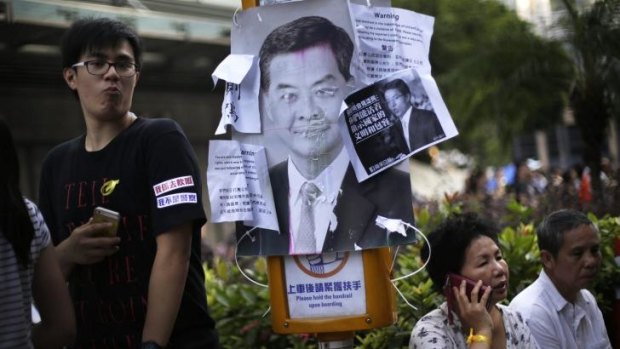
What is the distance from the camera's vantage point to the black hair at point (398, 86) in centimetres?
300

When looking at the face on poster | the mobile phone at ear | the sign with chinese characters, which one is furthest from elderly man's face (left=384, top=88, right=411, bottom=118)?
the mobile phone at ear

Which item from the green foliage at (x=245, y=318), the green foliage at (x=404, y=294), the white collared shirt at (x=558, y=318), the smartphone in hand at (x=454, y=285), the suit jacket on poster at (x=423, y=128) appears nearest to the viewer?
the suit jacket on poster at (x=423, y=128)

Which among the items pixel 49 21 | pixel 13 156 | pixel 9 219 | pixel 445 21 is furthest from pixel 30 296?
pixel 445 21

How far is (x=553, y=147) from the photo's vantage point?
124ft

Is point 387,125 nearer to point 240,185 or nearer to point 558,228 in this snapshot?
point 240,185

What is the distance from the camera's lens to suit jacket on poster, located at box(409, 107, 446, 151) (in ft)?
9.75

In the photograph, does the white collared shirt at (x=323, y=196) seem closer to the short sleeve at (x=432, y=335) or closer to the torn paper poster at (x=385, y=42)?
the torn paper poster at (x=385, y=42)

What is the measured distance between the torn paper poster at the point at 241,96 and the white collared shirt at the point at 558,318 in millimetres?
1677

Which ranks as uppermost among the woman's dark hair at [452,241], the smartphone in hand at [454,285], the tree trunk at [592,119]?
the tree trunk at [592,119]

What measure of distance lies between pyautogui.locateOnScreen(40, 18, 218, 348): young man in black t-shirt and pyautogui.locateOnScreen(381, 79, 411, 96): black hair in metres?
0.72

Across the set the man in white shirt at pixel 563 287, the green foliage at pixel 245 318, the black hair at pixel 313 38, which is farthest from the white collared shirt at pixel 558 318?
the black hair at pixel 313 38

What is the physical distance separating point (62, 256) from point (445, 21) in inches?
1021

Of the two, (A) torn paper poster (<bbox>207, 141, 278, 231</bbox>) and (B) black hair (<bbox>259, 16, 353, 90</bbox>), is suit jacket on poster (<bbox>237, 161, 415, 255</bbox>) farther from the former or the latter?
(B) black hair (<bbox>259, 16, 353, 90</bbox>)

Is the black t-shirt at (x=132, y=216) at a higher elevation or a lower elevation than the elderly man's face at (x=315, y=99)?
lower
